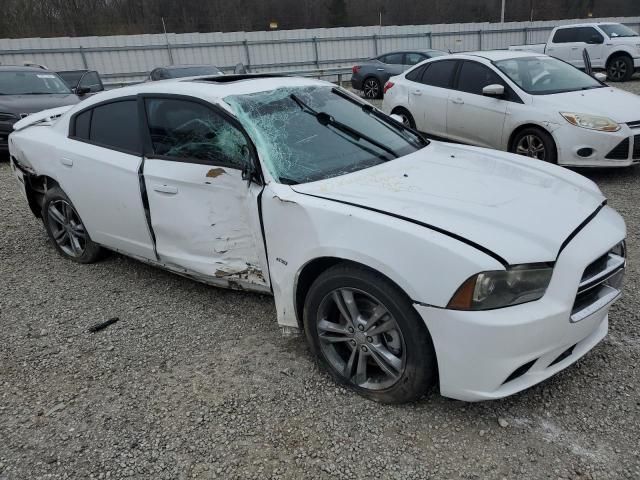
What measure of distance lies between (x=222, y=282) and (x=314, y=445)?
1.34 meters

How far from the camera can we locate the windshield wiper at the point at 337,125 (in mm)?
3281

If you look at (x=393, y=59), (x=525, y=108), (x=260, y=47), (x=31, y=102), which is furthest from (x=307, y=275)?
(x=260, y=47)

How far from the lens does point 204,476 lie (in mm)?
2217

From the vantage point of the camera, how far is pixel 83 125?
4039mm

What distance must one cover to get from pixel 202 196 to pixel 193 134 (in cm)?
43

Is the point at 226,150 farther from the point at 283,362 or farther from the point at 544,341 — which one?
the point at 544,341

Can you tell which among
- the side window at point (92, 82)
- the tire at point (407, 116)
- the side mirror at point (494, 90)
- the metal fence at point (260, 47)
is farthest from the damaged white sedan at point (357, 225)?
the metal fence at point (260, 47)

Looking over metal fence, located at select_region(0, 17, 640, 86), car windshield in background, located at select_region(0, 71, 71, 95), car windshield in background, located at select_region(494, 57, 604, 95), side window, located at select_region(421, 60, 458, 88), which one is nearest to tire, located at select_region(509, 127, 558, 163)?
car windshield in background, located at select_region(494, 57, 604, 95)

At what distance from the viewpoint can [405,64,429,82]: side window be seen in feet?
25.6

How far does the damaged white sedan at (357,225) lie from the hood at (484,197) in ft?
0.04

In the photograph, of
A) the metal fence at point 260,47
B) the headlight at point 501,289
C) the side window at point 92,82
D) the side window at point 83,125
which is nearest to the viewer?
the headlight at point 501,289

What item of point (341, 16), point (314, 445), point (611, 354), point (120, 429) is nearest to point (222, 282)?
point (120, 429)

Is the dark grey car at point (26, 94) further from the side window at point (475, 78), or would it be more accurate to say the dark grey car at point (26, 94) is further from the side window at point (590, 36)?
the side window at point (590, 36)

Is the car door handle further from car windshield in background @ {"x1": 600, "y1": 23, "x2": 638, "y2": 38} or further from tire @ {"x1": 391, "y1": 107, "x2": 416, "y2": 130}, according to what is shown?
→ car windshield in background @ {"x1": 600, "y1": 23, "x2": 638, "y2": 38}
